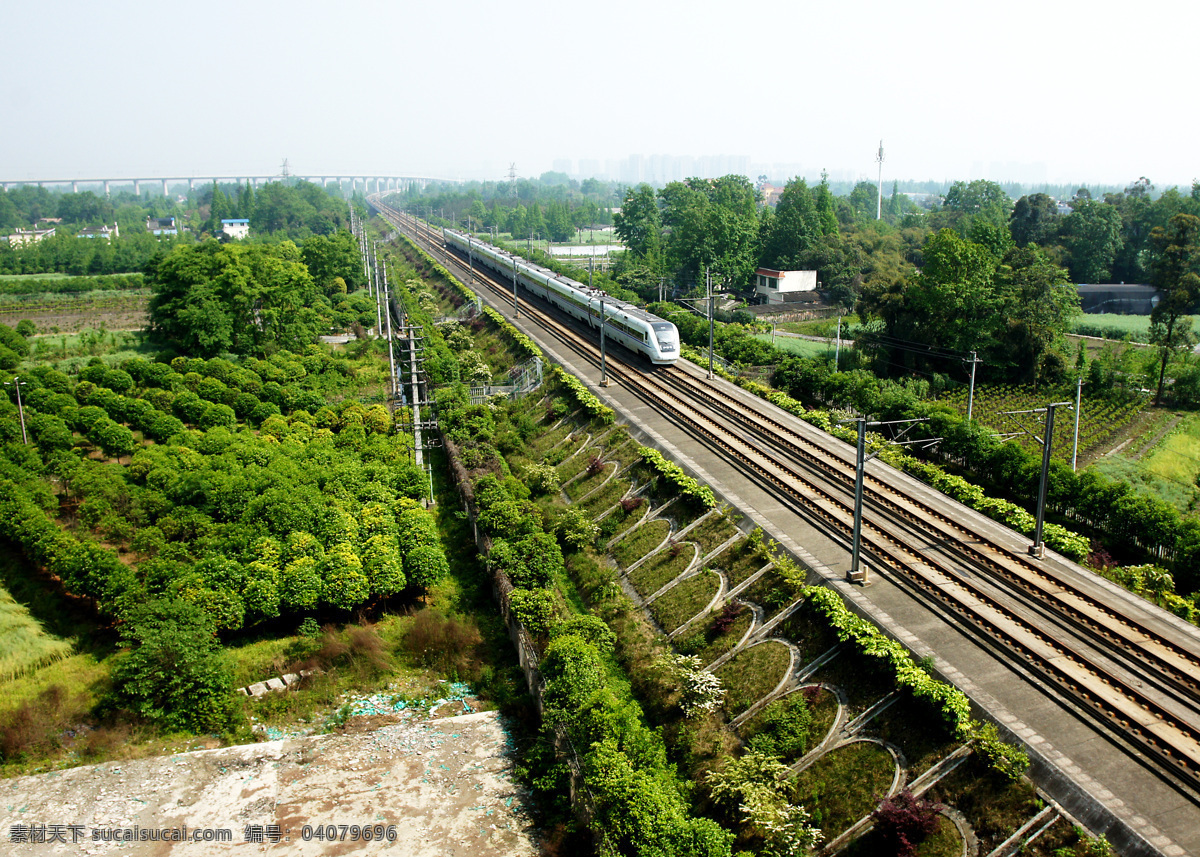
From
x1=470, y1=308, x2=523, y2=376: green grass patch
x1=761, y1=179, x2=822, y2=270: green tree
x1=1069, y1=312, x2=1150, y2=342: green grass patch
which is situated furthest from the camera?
x1=761, y1=179, x2=822, y2=270: green tree

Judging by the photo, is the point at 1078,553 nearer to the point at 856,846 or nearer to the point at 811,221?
the point at 856,846

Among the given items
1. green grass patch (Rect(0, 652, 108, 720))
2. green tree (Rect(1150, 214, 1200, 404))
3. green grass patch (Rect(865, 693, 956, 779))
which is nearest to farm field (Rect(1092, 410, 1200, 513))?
green tree (Rect(1150, 214, 1200, 404))

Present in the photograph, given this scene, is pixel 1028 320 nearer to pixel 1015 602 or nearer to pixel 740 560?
pixel 1015 602

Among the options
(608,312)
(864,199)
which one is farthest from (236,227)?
(608,312)

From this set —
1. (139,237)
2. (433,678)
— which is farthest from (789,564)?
(139,237)

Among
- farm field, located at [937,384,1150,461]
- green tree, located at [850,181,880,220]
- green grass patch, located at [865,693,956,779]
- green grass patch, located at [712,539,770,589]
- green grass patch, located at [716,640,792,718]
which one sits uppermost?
green tree, located at [850,181,880,220]

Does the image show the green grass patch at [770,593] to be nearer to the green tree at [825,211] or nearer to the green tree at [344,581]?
the green tree at [344,581]

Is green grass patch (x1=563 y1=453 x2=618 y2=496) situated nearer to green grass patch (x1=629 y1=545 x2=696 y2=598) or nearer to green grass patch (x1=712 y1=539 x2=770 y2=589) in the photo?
green grass patch (x1=629 y1=545 x2=696 y2=598)
